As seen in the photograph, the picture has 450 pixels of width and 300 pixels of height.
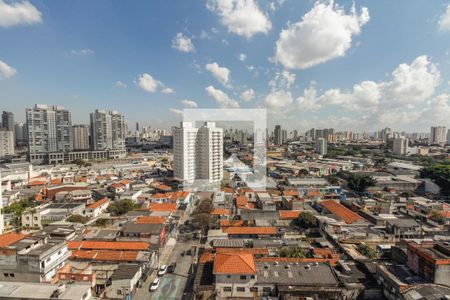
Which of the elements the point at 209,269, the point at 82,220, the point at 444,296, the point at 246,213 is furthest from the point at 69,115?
the point at 444,296

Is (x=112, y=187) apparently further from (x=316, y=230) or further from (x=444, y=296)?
(x=444, y=296)

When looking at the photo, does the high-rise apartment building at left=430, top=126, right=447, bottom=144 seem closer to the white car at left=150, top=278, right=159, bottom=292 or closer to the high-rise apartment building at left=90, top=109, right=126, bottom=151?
the high-rise apartment building at left=90, top=109, right=126, bottom=151

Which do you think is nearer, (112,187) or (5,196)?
(5,196)

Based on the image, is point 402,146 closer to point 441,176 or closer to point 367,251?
point 441,176

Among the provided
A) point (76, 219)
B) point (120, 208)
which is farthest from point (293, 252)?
point (76, 219)

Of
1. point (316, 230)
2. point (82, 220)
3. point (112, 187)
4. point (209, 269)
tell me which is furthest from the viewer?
point (112, 187)

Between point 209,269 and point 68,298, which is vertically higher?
point 68,298
